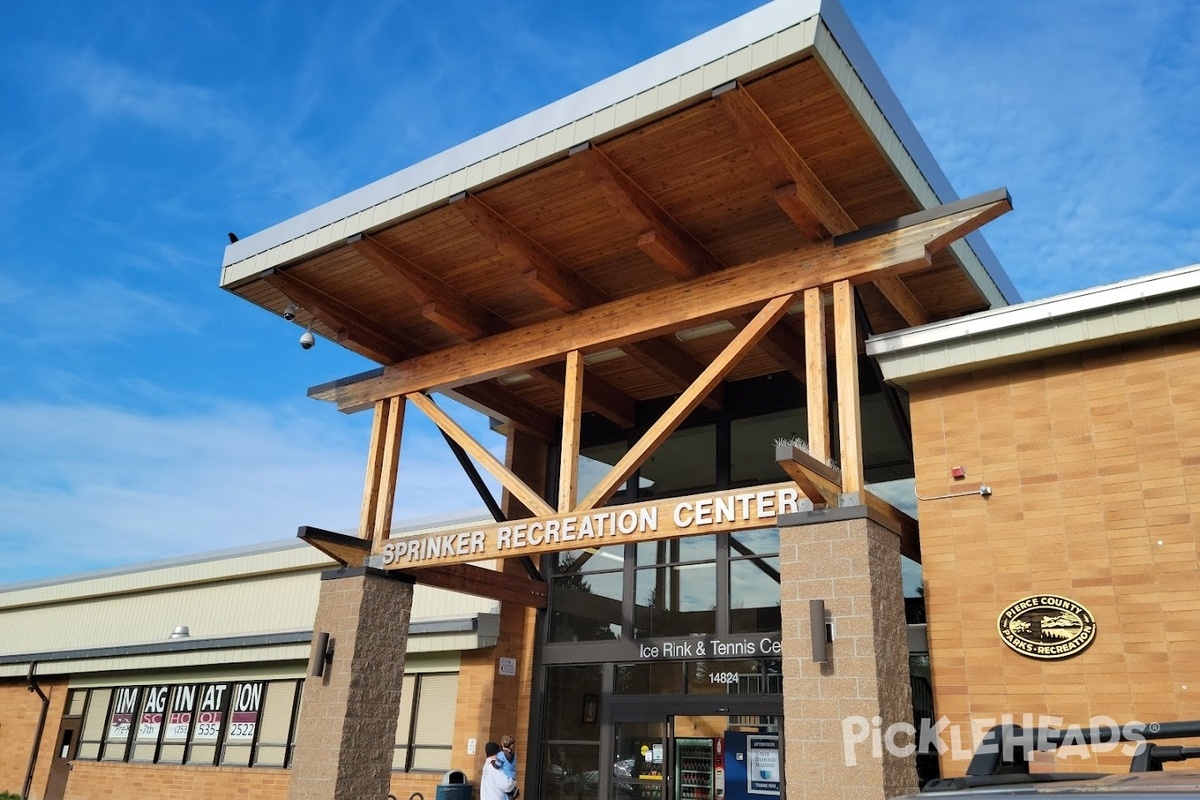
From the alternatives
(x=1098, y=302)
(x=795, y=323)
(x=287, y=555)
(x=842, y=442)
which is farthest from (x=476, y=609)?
(x=1098, y=302)

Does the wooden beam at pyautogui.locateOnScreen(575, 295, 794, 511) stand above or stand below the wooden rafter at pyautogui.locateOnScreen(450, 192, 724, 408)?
below

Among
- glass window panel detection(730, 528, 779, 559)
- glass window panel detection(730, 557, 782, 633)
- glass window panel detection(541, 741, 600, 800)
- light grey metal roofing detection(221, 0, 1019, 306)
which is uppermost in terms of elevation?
light grey metal roofing detection(221, 0, 1019, 306)

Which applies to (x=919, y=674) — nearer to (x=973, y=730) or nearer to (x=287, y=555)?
(x=973, y=730)

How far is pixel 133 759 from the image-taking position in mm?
19766

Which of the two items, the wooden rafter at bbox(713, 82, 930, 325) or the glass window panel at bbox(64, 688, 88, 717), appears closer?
the wooden rafter at bbox(713, 82, 930, 325)

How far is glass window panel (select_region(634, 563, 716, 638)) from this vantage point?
13.3m

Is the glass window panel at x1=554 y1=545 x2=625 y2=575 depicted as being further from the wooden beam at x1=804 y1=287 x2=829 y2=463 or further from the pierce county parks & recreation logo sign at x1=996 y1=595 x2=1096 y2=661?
the pierce county parks & recreation logo sign at x1=996 y1=595 x2=1096 y2=661

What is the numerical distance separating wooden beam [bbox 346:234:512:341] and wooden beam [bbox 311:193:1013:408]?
1.11 feet

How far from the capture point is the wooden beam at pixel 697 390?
33.6 feet

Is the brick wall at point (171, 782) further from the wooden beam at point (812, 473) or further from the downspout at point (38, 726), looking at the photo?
the wooden beam at point (812, 473)

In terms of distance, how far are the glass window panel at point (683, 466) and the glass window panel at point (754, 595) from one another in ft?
4.62

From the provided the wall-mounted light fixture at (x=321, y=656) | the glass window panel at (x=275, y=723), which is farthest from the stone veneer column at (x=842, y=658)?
the glass window panel at (x=275, y=723)

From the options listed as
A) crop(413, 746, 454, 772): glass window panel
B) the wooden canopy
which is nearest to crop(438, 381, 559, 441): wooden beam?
the wooden canopy

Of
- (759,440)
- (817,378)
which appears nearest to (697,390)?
(817,378)
